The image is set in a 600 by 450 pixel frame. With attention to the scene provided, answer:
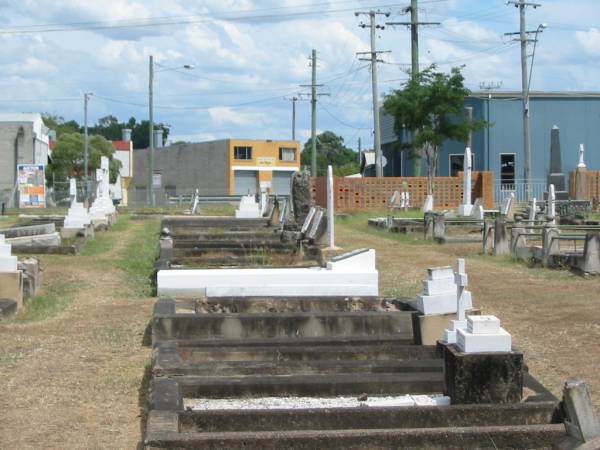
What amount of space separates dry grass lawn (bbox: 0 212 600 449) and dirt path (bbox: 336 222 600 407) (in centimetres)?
1

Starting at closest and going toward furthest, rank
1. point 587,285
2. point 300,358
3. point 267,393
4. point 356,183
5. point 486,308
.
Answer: point 267,393, point 300,358, point 486,308, point 587,285, point 356,183

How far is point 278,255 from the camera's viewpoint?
15.9 m

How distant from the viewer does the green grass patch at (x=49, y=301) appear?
11144 mm

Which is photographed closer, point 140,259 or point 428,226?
point 140,259

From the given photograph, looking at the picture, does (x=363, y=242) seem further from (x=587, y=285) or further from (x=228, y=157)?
(x=228, y=157)

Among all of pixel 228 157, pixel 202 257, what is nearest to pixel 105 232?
pixel 202 257

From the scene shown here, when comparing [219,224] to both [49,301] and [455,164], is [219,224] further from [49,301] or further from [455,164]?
[455,164]

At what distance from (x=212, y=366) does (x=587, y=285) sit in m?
7.89

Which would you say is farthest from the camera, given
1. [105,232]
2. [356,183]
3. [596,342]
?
[356,183]

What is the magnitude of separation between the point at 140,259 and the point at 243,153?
65.1 meters

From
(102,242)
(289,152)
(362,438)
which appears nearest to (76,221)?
(102,242)

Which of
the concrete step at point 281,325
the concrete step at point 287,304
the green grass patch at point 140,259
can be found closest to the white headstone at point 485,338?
the concrete step at point 281,325

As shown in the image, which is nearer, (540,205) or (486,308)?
(486,308)

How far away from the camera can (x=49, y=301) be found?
482 inches
